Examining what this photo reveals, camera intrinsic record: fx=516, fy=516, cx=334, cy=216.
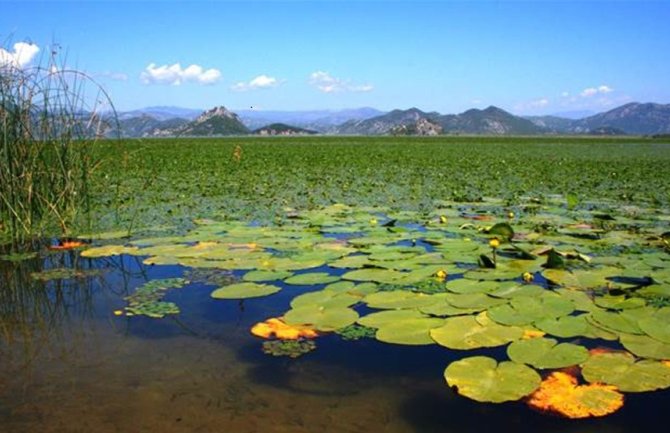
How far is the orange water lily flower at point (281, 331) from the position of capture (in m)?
2.38

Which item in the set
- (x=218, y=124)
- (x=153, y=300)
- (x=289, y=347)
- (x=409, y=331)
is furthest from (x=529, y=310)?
(x=218, y=124)

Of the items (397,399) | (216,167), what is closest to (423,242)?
(397,399)

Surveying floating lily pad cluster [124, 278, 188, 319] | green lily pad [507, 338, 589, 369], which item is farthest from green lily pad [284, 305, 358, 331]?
green lily pad [507, 338, 589, 369]

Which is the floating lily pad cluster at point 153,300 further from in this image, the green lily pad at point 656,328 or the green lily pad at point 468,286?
the green lily pad at point 656,328

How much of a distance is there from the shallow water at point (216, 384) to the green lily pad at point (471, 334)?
6cm

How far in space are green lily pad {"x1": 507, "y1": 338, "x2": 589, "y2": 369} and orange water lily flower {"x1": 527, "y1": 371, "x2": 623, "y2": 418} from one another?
0.36 ft

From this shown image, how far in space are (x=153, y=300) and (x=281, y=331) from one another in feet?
3.03

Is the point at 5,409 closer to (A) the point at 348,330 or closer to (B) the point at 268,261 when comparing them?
(A) the point at 348,330

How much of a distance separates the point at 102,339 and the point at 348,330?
3.72ft

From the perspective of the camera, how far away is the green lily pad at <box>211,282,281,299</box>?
9.57 ft

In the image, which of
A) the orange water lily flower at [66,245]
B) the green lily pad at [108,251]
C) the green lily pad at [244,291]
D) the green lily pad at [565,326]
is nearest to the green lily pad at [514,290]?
the green lily pad at [565,326]

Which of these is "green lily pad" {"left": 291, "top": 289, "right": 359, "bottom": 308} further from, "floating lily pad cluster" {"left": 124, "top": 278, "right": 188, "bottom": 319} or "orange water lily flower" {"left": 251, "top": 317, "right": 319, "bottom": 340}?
"floating lily pad cluster" {"left": 124, "top": 278, "right": 188, "bottom": 319}

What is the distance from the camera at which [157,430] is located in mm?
1621

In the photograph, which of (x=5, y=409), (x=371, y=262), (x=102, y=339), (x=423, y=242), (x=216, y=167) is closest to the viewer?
(x=5, y=409)
